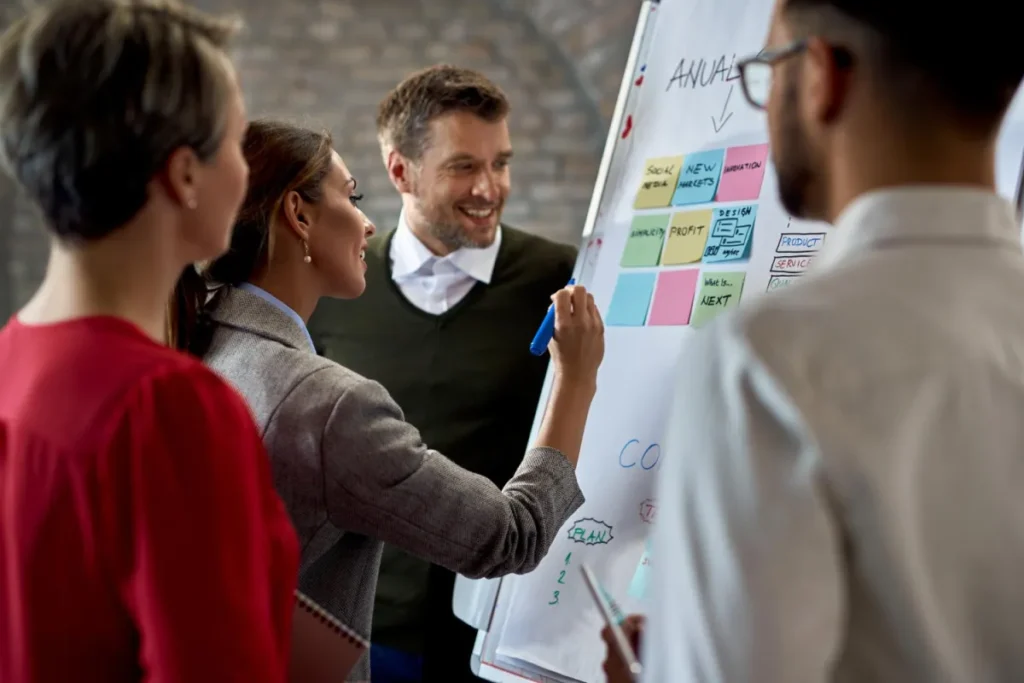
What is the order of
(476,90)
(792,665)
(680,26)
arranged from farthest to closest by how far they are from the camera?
(476,90), (680,26), (792,665)

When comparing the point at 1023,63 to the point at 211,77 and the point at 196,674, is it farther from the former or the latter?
the point at 196,674

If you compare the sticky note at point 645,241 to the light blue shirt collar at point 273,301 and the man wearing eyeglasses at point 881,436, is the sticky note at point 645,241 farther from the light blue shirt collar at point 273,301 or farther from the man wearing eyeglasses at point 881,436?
the man wearing eyeglasses at point 881,436

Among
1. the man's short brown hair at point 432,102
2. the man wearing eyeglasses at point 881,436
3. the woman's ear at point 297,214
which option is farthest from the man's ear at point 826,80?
the man's short brown hair at point 432,102

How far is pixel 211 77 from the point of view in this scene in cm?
81

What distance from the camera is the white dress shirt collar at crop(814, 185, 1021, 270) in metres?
0.68

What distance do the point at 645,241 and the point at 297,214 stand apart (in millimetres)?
566

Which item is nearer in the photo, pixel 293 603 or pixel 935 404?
pixel 935 404

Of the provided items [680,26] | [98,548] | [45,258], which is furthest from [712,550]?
[45,258]

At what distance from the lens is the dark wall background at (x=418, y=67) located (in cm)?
316

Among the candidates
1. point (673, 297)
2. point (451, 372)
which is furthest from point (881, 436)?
point (451, 372)

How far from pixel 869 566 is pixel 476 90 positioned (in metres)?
1.61

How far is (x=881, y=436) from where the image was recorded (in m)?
0.61

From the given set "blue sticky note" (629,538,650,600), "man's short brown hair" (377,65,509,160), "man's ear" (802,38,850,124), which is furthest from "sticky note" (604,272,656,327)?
"man's ear" (802,38,850,124)

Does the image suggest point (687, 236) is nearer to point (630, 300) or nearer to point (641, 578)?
point (630, 300)
